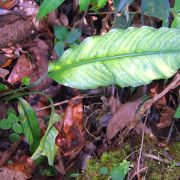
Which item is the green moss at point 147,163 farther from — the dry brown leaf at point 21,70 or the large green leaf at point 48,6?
the large green leaf at point 48,6

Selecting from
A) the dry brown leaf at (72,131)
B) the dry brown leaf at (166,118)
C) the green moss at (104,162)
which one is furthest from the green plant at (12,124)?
the dry brown leaf at (166,118)

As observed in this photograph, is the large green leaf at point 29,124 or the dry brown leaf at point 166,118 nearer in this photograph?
the large green leaf at point 29,124

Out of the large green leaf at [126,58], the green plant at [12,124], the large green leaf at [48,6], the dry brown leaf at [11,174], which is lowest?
the dry brown leaf at [11,174]

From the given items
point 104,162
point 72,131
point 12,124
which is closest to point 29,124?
point 12,124

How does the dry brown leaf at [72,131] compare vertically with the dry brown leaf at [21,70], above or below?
below

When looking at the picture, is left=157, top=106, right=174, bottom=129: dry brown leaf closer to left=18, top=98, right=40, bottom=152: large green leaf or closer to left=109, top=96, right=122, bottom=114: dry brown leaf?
left=109, top=96, right=122, bottom=114: dry brown leaf

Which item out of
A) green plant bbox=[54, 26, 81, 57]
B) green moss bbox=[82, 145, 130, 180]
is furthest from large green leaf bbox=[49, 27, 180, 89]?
green moss bbox=[82, 145, 130, 180]
